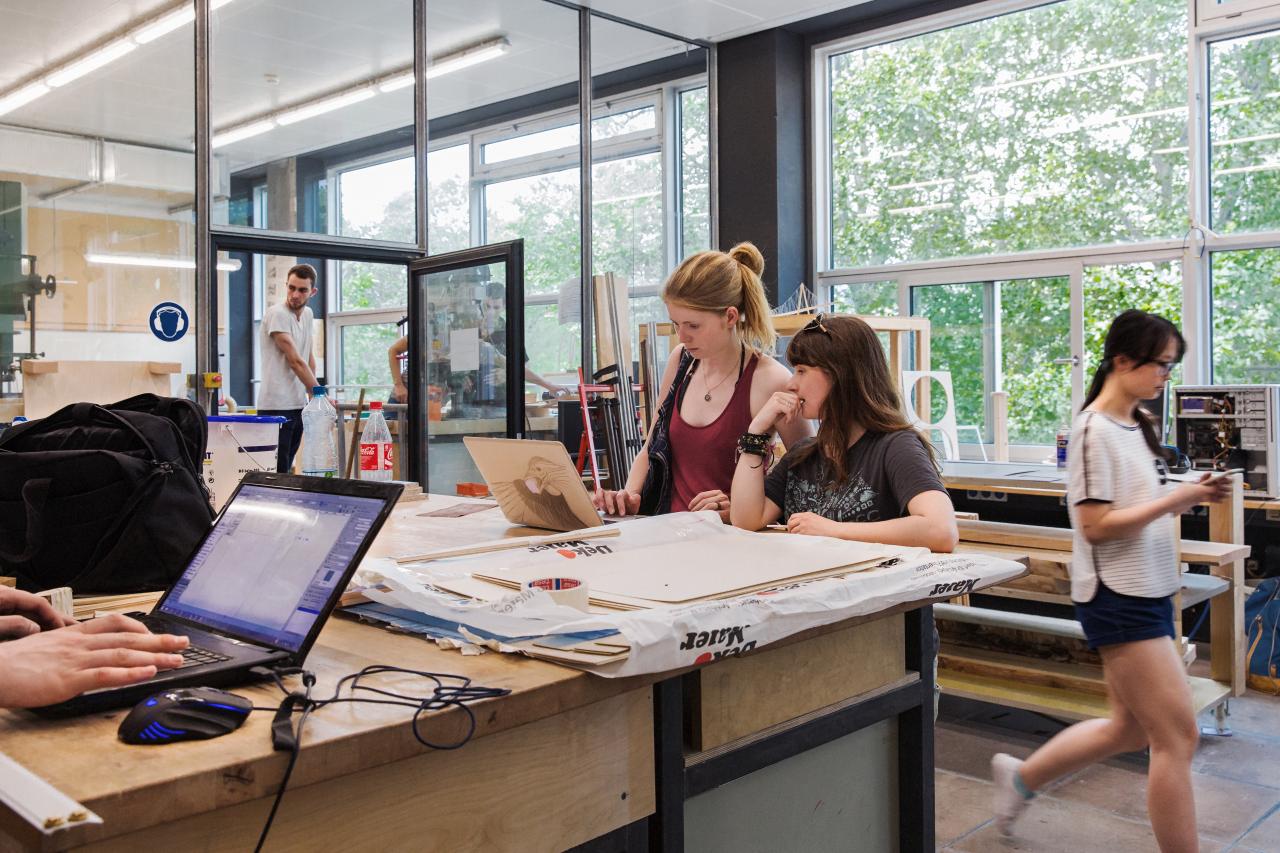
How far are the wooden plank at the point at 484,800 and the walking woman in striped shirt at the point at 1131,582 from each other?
1.44 meters

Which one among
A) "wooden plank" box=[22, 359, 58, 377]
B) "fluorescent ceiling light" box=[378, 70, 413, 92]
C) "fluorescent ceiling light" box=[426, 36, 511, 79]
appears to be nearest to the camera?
"wooden plank" box=[22, 359, 58, 377]

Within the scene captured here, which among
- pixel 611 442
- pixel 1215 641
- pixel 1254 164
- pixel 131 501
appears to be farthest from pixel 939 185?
pixel 131 501

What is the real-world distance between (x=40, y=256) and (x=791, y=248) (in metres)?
4.28

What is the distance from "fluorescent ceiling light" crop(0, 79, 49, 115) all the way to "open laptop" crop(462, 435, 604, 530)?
3.67 meters

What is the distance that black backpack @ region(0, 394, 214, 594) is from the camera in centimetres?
150

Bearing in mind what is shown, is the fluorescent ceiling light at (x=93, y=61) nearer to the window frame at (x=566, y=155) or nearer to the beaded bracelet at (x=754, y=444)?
the window frame at (x=566, y=155)

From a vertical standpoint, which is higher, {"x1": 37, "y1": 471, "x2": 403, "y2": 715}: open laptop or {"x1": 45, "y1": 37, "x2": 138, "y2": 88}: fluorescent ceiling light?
{"x1": 45, "y1": 37, "x2": 138, "y2": 88}: fluorescent ceiling light

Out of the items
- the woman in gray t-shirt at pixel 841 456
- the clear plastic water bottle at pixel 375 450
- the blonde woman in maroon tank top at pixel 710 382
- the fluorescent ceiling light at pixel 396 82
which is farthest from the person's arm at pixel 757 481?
the fluorescent ceiling light at pixel 396 82

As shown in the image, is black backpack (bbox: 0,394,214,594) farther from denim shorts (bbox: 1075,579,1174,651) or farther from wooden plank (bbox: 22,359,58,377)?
wooden plank (bbox: 22,359,58,377)

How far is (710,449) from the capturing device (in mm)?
2578

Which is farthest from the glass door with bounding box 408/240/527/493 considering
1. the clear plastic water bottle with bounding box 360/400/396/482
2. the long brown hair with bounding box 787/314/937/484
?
the long brown hair with bounding box 787/314/937/484

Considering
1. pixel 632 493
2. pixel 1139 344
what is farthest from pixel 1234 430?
pixel 632 493

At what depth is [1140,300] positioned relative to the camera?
5801 millimetres

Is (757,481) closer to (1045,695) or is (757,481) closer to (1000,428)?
(1045,695)
